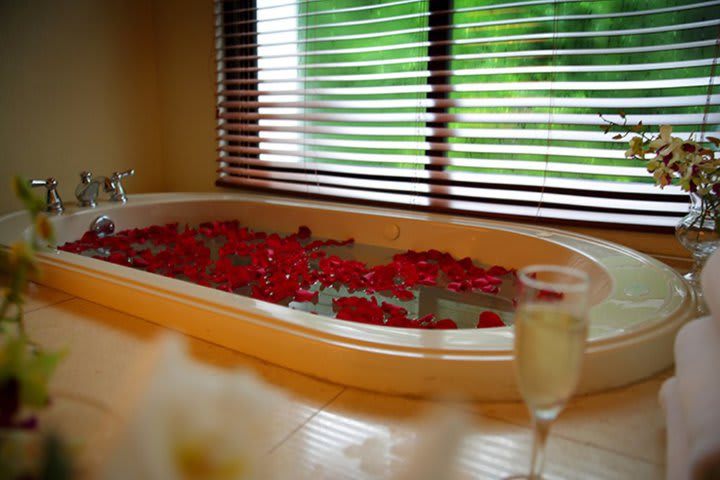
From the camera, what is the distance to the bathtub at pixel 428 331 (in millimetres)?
865

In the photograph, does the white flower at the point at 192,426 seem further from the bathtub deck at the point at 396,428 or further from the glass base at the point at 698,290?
the glass base at the point at 698,290

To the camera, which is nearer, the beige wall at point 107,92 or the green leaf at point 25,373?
the green leaf at point 25,373

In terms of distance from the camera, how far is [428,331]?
945mm

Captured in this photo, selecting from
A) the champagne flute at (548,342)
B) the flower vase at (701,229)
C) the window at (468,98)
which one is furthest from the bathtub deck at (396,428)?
the window at (468,98)

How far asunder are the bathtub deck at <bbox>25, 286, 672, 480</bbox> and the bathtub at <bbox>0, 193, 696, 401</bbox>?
0.03 m

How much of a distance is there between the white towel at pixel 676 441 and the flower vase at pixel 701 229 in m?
0.70

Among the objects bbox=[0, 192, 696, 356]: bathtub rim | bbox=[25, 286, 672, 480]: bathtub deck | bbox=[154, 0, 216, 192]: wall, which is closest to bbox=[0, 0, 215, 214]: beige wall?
bbox=[154, 0, 216, 192]: wall

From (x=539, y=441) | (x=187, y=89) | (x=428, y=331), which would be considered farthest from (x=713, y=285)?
(x=187, y=89)

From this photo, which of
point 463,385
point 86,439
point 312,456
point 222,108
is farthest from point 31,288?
point 222,108

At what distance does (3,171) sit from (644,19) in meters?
2.73

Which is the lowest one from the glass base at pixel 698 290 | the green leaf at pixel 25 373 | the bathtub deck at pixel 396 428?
the bathtub deck at pixel 396 428

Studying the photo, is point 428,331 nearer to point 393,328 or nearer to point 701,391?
point 393,328

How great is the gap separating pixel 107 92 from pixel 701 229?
9.07 feet

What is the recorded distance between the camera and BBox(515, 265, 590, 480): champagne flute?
1.45ft
